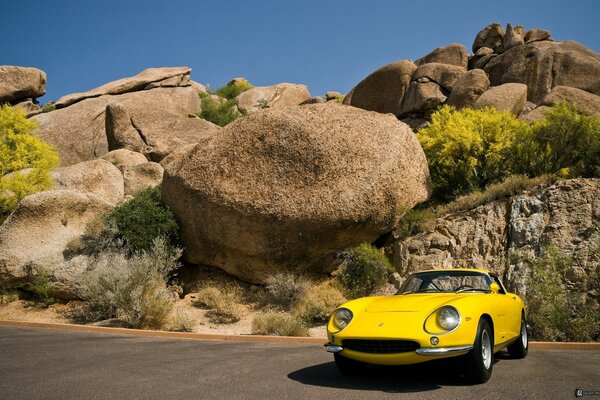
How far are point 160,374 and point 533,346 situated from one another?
6.40 meters

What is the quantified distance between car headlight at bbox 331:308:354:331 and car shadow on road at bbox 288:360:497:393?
1.95ft

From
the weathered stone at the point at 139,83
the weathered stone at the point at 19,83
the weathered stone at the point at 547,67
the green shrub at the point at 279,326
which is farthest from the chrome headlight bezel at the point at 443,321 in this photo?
the weathered stone at the point at 19,83

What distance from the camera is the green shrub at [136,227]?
575 inches

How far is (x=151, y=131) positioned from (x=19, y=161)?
26.0 feet

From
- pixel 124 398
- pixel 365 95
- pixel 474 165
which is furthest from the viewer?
pixel 365 95

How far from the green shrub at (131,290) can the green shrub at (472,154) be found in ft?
30.8

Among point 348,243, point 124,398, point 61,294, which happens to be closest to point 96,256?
point 61,294

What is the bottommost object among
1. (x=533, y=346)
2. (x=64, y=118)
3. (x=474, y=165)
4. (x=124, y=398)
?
(x=533, y=346)

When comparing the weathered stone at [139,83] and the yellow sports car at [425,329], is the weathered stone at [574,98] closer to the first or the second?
the yellow sports car at [425,329]

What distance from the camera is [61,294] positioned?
1455 cm

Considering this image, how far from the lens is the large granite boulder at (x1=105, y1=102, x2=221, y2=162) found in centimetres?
2634

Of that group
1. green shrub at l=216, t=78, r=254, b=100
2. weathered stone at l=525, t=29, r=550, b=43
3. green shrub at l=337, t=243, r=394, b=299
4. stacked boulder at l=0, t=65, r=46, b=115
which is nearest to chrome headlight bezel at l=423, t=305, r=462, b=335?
green shrub at l=337, t=243, r=394, b=299

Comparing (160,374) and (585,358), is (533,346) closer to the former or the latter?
(585,358)

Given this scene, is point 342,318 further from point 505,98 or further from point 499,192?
point 505,98
